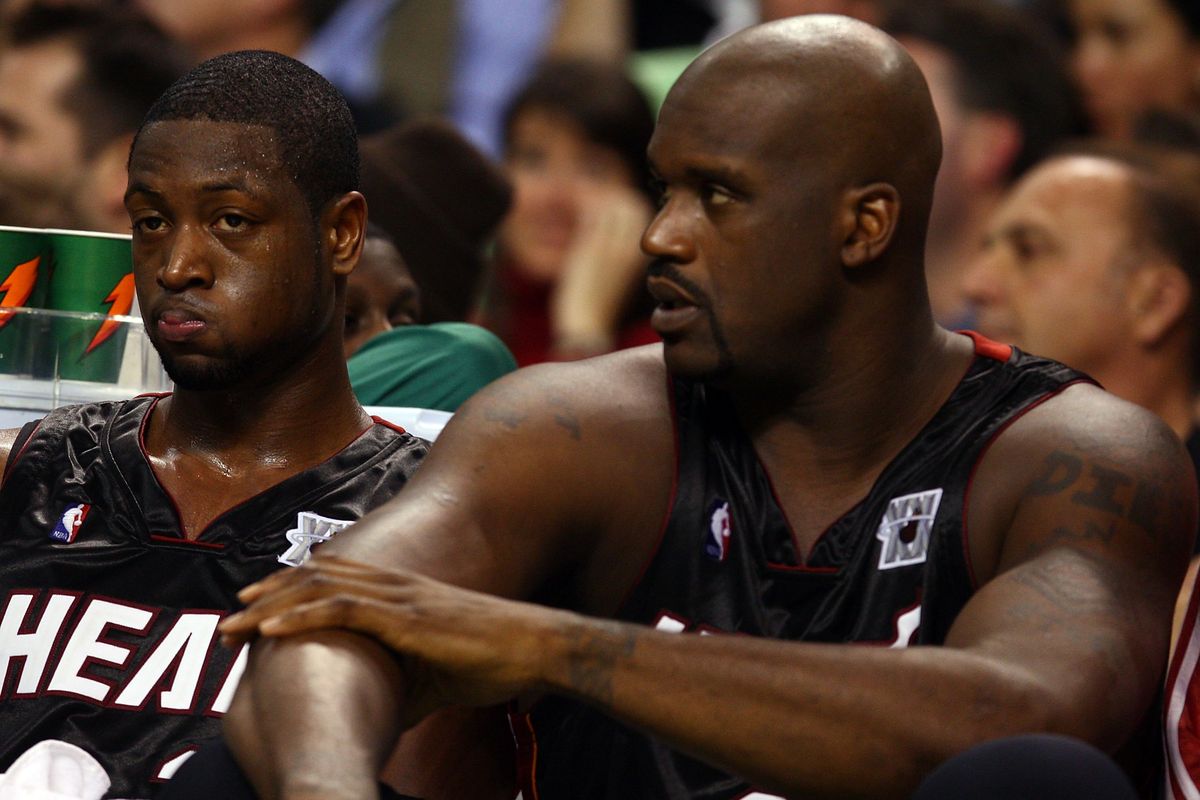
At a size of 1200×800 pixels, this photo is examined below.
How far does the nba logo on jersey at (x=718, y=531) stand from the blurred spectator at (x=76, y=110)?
2.34 m

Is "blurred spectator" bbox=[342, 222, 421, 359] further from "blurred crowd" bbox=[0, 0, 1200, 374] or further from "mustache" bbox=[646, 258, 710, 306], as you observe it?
"mustache" bbox=[646, 258, 710, 306]

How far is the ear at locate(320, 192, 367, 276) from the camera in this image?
2.39m

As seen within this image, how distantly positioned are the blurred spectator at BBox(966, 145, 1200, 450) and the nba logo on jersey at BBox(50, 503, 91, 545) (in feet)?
7.65

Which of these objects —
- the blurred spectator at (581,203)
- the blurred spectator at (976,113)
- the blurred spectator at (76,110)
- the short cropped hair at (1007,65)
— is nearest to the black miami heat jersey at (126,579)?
the blurred spectator at (76,110)

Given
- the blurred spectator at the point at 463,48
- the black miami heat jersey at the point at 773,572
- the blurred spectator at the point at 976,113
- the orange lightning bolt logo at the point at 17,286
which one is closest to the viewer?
the black miami heat jersey at the point at 773,572

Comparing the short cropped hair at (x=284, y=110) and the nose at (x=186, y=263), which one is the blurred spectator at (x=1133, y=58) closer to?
the short cropped hair at (x=284, y=110)

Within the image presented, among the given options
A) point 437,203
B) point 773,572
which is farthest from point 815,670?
point 437,203

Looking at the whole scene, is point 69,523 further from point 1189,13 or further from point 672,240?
point 1189,13

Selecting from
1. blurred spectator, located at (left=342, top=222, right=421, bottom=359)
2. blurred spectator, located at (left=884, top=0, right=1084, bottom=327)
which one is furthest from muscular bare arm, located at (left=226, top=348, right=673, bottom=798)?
blurred spectator, located at (left=884, top=0, right=1084, bottom=327)

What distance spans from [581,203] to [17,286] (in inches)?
100

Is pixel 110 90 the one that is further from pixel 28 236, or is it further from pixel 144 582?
pixel 144 582

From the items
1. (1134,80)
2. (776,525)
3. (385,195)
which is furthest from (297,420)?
(1134,80)

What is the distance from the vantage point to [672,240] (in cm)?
220

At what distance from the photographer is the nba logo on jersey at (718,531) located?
2.23 metres
